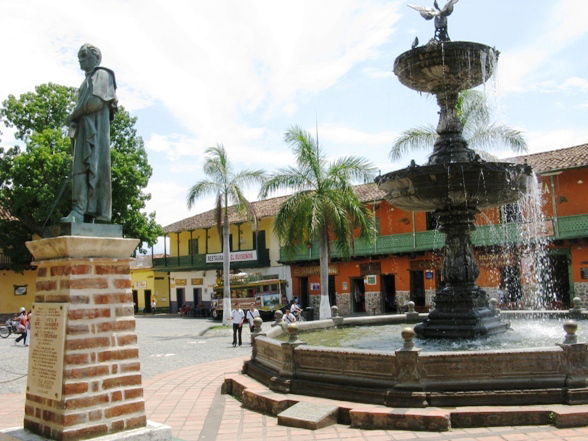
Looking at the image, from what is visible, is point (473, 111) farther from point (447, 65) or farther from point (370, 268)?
point (447, 65)

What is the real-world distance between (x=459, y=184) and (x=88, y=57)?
18.7ft

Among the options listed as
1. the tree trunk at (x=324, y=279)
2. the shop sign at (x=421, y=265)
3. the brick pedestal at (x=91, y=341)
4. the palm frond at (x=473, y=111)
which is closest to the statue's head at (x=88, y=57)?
the brick pedestal at (x=91, y=341)

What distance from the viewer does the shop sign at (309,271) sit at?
3219 centimetres

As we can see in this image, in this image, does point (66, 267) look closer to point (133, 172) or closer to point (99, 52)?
point (99, 52)

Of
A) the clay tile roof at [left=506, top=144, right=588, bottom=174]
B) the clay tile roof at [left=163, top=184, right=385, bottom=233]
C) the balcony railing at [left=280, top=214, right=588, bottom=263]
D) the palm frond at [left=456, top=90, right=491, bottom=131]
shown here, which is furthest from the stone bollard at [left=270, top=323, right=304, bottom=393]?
the clay tile roof at [left=163, top=184, right=385, bottom=233]

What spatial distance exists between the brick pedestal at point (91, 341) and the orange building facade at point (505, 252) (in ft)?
56.5

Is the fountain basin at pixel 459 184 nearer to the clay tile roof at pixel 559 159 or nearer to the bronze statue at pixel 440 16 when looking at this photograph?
the bronze statue at pixel 440 16

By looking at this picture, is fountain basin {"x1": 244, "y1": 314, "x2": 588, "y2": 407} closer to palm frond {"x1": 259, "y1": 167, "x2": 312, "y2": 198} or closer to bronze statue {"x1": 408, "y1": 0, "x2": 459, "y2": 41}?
bronze statue {"x1": 408, "y1": 0, "x2": 459, "y2": 41}

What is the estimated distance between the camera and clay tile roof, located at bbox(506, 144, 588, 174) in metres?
23.4

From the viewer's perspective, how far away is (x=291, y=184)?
2128 cm

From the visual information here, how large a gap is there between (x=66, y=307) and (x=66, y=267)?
280 mm

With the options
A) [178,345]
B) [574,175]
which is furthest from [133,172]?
[574,175]

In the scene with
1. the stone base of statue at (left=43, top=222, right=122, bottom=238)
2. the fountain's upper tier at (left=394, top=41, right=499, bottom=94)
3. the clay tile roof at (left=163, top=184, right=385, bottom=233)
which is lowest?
the stone base of statue at (left=43, top=222, right=122, bottom=238)

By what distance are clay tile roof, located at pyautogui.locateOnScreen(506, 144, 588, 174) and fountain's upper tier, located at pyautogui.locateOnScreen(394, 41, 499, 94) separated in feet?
48.7
